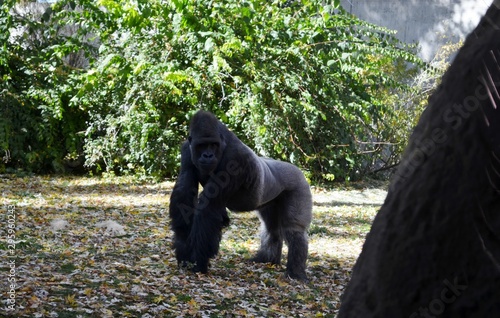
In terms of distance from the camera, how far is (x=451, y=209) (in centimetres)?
105

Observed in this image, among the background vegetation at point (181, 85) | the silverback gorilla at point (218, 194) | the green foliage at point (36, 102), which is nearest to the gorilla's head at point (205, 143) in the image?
the silverback gorilla at point (218, 194)

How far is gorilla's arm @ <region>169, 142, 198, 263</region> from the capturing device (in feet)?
17.1

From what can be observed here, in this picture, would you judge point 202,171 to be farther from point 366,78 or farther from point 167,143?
point 366,78

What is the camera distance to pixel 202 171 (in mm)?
5066

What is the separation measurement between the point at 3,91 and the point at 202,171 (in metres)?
7.26

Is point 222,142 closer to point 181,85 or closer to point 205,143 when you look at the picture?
point 205,143

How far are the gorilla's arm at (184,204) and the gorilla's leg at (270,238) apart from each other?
3.27ft

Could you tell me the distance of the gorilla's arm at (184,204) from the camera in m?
5.21

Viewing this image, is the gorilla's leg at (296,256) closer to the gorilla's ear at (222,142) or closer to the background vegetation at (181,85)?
the gorilla's ear at (222,142)

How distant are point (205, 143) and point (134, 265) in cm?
122

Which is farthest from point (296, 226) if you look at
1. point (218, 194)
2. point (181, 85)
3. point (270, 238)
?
point (181, 85)

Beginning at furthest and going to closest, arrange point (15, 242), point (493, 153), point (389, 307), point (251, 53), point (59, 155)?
point (59, 155)
point (251, 53)
point (15, 242)
point (389, 307)
point (493, 153)

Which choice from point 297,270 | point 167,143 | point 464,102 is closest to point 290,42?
point 167,143

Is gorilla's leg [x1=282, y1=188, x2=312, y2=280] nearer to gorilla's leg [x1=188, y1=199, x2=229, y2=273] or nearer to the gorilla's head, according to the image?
gorilla's leg [x1=188, y1=199, x2=229, y2=273]
